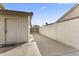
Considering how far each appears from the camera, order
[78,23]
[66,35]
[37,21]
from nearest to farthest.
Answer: [37,21] < [78,23] < [66,35]

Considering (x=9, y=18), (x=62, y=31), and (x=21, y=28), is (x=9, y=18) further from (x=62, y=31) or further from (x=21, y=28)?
(x=62, y=31)

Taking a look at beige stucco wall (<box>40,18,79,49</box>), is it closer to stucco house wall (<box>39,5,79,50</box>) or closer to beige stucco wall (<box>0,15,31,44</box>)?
stucco house wall (<box>39,5,79,50</box>)

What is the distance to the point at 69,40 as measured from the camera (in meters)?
6.55

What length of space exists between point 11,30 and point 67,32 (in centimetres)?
263

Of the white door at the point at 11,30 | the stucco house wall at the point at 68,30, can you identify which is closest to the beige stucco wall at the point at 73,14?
the stucco house wall at the point at 68,30

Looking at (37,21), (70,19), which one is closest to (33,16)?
(37,21)

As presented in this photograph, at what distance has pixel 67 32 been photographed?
6.82 meters

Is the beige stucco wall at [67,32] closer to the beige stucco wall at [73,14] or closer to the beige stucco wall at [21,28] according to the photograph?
the beige stucco wall at [73,14]

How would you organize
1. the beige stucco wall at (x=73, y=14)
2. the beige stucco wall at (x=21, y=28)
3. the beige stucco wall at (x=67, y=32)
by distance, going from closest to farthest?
the beige stucco wall at (x=21, y=28), the beige stucco wall at (x=67, y=32), the beige stucco wall at (x=73, y=14)

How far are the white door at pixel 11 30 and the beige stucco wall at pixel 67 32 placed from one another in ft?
3.75

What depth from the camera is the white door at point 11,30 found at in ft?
19.5

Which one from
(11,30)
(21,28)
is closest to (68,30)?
(21,28)

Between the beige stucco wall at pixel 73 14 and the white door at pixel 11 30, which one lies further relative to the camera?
the beige stucco wall at pixel 73 14

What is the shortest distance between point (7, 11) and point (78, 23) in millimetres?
2932
